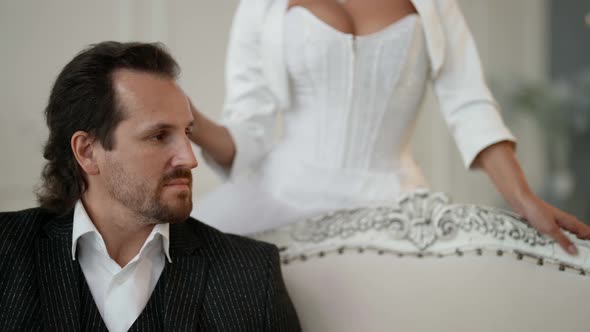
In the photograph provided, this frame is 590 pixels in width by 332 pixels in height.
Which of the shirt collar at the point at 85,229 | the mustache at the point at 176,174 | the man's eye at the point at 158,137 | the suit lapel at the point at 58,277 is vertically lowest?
the suit lapel at the point at 58,277

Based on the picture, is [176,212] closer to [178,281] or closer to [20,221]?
[178,281]

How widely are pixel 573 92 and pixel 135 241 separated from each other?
182 inches

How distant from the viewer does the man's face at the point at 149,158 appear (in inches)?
51.7

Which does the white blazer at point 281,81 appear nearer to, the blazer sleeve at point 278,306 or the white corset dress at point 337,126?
the white corset dress at point 337,126

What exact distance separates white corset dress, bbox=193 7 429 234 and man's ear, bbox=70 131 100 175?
468mm

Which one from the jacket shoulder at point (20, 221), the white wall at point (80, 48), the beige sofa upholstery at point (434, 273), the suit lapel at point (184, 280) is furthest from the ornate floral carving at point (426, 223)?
the white wall at point (80, 48)

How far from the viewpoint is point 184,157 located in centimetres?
132

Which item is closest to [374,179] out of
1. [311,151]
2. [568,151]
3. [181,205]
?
[311,151]

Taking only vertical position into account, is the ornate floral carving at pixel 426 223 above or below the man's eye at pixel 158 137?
below

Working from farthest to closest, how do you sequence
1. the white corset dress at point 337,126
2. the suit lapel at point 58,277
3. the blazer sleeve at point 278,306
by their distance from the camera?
the white corset dress at point 337,126
the blazer sleeve at point 278,306
the suit lapel at point 58,277

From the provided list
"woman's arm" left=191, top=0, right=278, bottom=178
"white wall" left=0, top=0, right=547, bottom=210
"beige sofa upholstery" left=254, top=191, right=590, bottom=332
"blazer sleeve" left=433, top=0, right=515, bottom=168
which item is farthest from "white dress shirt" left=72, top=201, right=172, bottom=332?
"white wall" left=0, top=0, right=547, bottom=210

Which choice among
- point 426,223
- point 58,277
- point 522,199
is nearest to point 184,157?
point 58,277

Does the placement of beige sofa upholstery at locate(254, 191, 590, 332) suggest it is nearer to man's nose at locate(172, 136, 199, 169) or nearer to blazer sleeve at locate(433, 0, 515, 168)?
blazer sleeve at locate(433, 0, 515, 168)

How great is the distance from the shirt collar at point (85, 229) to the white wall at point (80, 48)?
218cm
